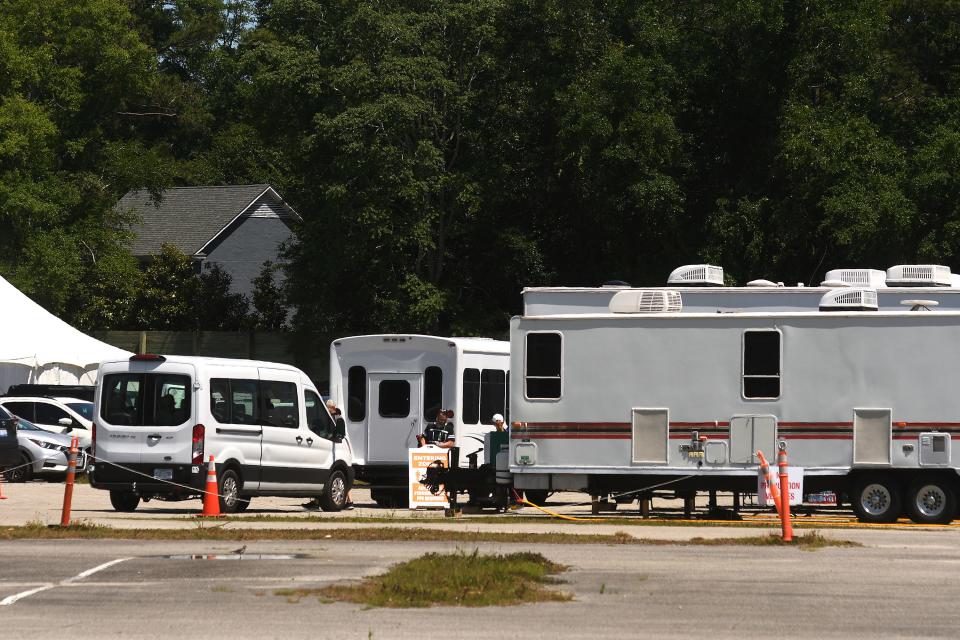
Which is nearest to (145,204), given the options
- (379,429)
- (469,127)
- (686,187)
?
(469,127)

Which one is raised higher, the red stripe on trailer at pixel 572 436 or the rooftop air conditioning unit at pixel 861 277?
the rooftop air conditioning unit at pixel 861 277

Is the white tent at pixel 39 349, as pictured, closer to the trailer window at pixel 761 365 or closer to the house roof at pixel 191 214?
the trailer window at pixel 761 365

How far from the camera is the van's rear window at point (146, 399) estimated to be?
21.8 m

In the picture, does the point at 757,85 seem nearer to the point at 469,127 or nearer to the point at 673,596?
the point at 469,127

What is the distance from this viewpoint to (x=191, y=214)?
68812 millimetres

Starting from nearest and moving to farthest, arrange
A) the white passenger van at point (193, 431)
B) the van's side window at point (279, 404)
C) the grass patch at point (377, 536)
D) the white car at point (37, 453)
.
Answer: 1. the grass patch at point (377, 536)
2. the white passenger van at point (193, 431)
3. the van's side window at point (279, 404)
4. the white car at point (37, 453)

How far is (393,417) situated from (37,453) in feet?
28.3

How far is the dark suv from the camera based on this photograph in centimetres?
2786

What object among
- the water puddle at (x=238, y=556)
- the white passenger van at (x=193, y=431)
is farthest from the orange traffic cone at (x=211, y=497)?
the water puddle at (x=238, y=556)

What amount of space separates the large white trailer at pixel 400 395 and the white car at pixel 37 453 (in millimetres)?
7307

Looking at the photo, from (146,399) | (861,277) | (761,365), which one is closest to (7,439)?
(146,399)

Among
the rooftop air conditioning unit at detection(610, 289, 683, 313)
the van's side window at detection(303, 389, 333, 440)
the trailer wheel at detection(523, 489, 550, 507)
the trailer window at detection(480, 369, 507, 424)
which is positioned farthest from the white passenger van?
the rooftop air conditioning unit at detection(610, 289, 683, 313)

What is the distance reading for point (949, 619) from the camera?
11680 millimetres

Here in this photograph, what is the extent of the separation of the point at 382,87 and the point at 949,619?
31131 millimetres
